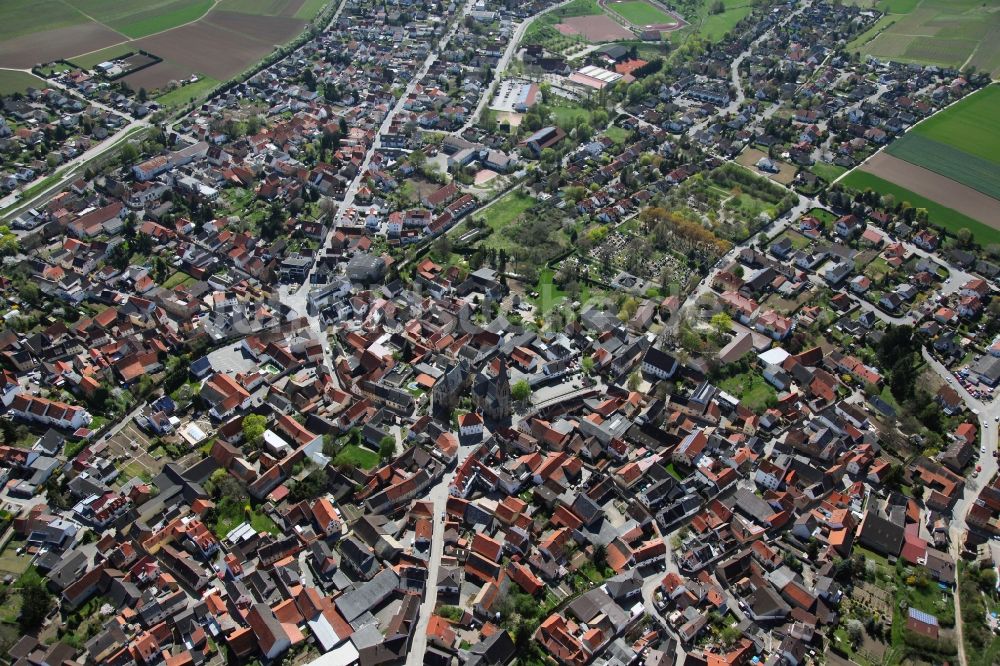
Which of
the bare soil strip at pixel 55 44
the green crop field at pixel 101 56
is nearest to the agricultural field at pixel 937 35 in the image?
the green crop field at pixel 101 56

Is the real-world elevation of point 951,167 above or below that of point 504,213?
above

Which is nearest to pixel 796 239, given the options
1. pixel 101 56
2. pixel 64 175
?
pixel 64 175

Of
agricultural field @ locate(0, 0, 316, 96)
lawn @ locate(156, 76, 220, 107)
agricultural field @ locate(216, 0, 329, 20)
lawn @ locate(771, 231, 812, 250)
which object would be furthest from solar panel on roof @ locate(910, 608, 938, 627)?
agricultural field @ locate(216, 0, 329, 20)

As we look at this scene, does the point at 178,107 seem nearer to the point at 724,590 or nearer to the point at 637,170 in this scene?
the point at 637,170

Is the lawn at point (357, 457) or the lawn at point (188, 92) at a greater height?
the lawn at point (188, 92)

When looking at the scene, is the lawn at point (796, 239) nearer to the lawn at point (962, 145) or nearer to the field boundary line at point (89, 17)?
the lawn at point (962, 145)

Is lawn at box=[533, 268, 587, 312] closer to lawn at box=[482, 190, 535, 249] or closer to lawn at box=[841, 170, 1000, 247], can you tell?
lawn at box=[482, 190, 535, 249]

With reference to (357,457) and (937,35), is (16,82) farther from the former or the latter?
(937,35)
